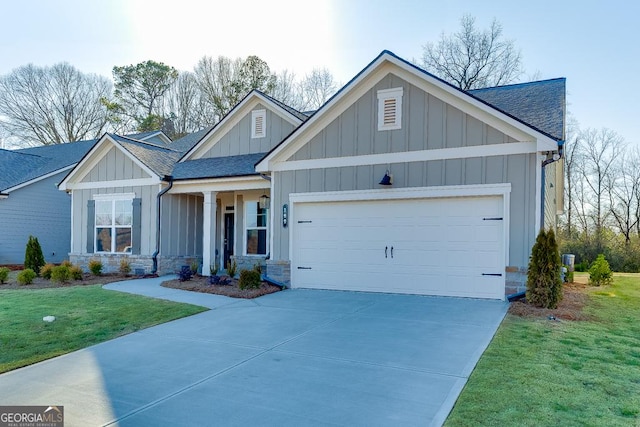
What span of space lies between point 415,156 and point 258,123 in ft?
20.7

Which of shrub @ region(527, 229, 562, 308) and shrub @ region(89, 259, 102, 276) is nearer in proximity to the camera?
shrub @ region(527, 229, 562, 308)

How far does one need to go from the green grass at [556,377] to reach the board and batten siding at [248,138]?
9059mm

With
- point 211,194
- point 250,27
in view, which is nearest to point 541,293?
point 211,194

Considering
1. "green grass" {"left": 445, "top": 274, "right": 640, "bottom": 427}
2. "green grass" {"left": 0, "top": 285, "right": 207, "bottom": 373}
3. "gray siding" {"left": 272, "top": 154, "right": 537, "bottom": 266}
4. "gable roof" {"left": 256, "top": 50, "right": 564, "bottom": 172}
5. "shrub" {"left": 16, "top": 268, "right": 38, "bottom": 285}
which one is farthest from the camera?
"shrub" {"left": 16, "top": 268, "right": 38, "bottom": 285}

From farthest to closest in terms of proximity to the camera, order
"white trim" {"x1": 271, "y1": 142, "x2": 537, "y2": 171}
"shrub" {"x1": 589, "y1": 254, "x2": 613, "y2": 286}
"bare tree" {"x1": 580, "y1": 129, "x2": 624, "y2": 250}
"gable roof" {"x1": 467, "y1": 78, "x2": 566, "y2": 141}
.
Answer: "bare tree" {"x1": 580, "y1": 129, "x2": 624, "y2": 250} < "shrub" {"x1": 589, "y1": 254, "x2": 613, "y2": 286} < "gable roof" {"x1": 467, "y1": 78, "x2": 566, "y2": 141} < "white trim" {"x1": 271, "y1": 142, "x2": 537, "y2": 171}

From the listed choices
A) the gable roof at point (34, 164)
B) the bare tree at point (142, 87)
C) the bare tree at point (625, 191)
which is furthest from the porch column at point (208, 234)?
the bare tree at point (625, 191)

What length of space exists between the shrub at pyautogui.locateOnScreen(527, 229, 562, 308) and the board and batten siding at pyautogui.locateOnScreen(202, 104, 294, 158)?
8.16 m

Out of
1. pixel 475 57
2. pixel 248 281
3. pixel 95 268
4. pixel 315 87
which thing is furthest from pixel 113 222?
pixel 475 57

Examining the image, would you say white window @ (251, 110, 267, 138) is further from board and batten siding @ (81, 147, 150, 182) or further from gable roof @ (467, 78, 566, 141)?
gable roof @ (467, 78, 566, 141)

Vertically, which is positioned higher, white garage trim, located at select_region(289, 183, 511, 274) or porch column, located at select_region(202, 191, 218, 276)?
white garage trim, located at select_region(289, 183, 511, 274)

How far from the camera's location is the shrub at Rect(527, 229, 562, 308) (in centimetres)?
784

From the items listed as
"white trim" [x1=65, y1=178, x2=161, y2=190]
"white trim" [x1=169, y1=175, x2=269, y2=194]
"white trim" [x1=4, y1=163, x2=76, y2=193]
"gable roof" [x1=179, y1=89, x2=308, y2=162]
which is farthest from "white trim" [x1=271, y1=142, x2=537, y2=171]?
"white trim" [x1=4, y1=163, x2=76, y2=193]

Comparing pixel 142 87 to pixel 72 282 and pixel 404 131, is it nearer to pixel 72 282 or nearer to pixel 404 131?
pixel 72 282

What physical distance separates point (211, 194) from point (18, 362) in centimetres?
835
